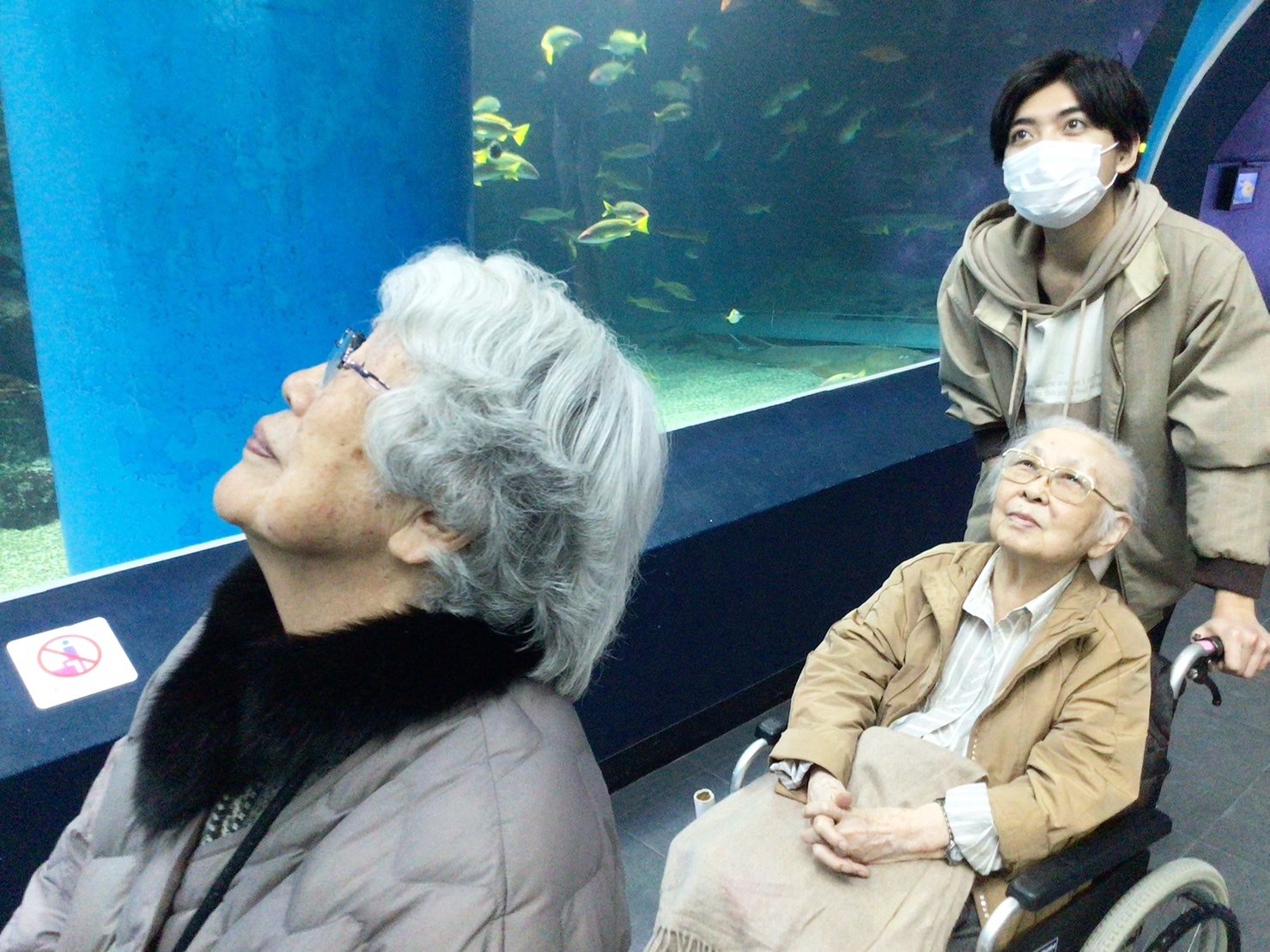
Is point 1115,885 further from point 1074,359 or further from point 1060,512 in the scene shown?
point 1074,359

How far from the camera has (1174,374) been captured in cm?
172

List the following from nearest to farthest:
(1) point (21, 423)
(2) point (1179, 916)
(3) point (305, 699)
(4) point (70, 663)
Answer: (3) point (305, 699)
(2) point (1179, 916)
(4) point (70, 663)
(1) point (21, 423)

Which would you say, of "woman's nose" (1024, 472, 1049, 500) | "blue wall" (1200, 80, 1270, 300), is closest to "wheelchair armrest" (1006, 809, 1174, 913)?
"woman's nose" (1024, 472, 1049, 500)

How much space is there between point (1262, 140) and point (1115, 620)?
6.74m

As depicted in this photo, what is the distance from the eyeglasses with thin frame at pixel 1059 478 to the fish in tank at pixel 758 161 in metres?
3.11

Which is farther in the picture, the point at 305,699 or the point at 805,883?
the point at 805,883

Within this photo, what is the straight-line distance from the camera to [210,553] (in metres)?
2.34

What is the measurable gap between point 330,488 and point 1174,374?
1.53 m

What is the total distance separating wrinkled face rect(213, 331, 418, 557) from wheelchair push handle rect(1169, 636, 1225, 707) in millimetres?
1319

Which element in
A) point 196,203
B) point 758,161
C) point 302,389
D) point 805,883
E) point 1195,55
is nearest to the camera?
point 302,389

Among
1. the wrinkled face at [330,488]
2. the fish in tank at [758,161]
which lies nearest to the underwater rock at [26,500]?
the wrinkled face at [330,488]

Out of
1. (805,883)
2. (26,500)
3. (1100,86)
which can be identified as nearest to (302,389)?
(805,883)

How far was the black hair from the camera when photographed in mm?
1759

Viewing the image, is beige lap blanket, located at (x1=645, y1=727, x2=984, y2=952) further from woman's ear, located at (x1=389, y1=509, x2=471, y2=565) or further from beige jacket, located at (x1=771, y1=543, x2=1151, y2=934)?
woman's ear, located at (x1=389, y1=509, x2=471, y2=565)
